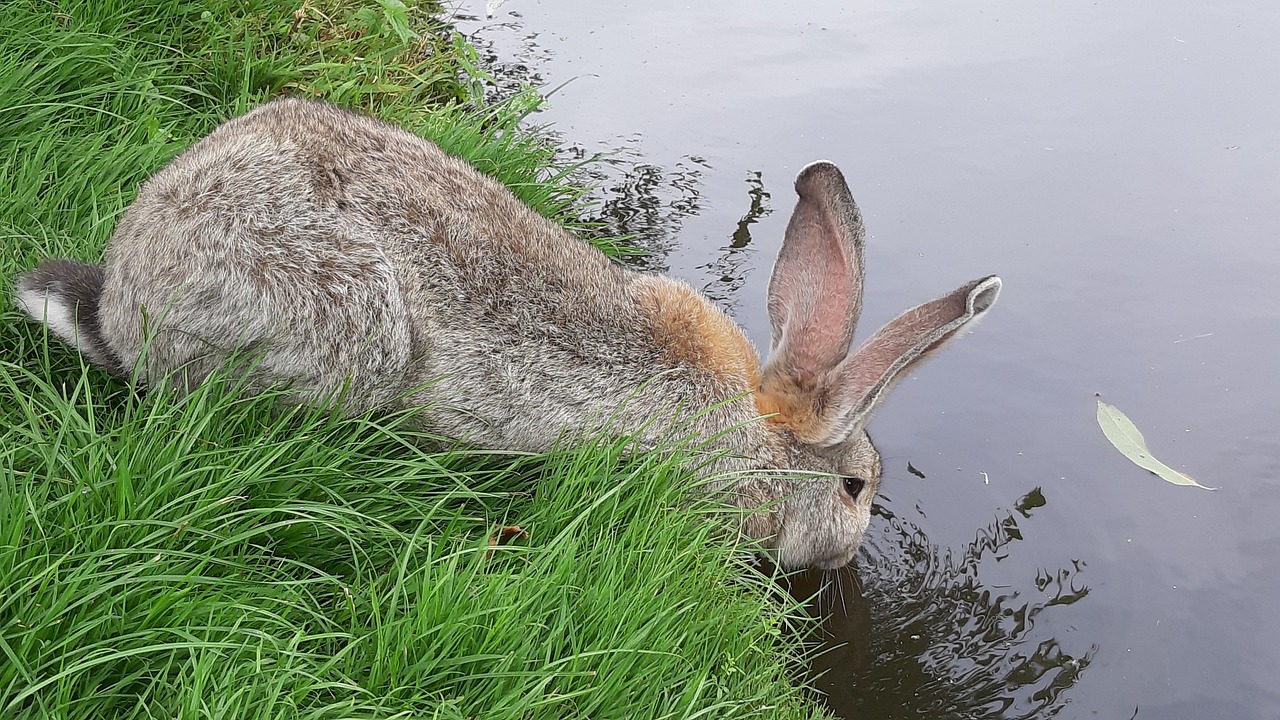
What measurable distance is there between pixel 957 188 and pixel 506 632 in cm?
423

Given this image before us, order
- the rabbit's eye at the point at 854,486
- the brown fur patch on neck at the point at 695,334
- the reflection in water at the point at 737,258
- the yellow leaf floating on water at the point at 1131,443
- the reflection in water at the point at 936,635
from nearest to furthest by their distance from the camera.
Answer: the reflection in water at the point at 936,635
the brown fur patch on neck at the point at 695,334
the rabbit's eye at the point at 854,486
the yellow leaf floating on water at the point at 1131,443
the reflection in water at the point at 737,258

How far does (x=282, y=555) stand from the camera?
297 centimetres

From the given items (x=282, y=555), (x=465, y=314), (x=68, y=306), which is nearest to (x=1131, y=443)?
(x=465, y=314)

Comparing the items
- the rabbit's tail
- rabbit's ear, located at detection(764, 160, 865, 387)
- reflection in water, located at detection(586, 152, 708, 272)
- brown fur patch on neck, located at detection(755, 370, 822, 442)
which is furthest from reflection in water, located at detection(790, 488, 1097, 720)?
the rabbit's tail

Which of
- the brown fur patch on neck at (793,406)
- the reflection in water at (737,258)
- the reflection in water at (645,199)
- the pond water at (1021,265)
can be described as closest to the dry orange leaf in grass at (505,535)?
the brown fur patch on neck at (793,406)

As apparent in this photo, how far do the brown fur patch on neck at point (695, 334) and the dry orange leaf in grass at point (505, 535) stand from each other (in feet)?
2.80

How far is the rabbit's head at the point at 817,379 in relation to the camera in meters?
3.83

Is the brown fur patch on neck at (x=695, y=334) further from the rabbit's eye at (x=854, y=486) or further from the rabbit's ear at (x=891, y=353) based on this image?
the rabbit's eye at (x=854, y=486)

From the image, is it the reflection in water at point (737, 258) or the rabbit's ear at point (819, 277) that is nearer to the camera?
the rabbit's ear at point (819, 277)

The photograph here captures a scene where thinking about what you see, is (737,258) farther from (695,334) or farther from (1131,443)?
(1131,443)

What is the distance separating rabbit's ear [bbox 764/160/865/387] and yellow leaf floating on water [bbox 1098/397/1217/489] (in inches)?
58.3

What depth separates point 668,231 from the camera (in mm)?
5820

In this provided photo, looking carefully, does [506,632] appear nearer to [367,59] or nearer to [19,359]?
[19,359]

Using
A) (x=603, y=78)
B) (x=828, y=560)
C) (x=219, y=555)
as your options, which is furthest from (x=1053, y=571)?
(x=603, y=78)
